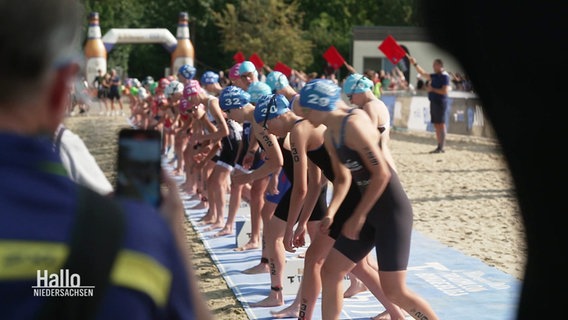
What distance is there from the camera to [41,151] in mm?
1388

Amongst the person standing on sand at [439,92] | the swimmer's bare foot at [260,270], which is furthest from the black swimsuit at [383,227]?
the person standing on sand at [439,92]

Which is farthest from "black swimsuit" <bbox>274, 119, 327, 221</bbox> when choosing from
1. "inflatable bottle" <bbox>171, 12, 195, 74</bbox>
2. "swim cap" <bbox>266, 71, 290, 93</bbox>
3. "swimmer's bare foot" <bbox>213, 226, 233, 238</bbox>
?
"inflatable bottle" <bbox>171, 12, 195, 74</bbox>

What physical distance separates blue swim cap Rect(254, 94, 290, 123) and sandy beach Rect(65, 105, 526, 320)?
1.26m

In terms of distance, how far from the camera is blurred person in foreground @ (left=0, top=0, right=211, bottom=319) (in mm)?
1339

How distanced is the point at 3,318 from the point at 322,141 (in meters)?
4.63

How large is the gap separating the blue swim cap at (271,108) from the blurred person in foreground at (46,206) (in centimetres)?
524

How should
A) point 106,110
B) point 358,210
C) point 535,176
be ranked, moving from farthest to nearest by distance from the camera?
point 106,110 → point 358,210 → point 535,176

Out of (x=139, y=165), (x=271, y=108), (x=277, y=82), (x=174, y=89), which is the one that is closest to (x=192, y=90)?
(x=277, y=82)

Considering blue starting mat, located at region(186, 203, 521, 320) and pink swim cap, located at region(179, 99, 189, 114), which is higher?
pink swim cap, located at region(179, 99, 189, 114)

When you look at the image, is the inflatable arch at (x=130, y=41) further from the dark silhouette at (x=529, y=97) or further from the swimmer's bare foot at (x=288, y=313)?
the dark silhouette at (x=529, y=97)

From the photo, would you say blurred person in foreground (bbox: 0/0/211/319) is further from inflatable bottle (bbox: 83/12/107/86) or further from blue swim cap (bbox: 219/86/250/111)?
inflatable bottle (bbox: 83/12/107/86)

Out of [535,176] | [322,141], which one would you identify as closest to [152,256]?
[535,176]

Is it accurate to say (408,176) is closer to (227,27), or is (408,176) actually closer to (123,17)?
(227,27)

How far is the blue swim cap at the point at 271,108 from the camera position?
21.9 feet
